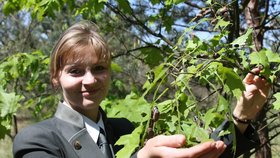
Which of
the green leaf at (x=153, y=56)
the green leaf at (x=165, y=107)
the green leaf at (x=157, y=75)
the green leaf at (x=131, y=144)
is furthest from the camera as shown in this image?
the green leaf at (x=153, y=56)

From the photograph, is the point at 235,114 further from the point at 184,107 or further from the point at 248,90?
the point at 184,107

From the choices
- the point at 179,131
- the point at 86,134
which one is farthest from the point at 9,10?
the point at 179,131

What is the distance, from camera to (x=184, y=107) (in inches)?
58.6

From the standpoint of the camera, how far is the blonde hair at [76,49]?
5.97ft

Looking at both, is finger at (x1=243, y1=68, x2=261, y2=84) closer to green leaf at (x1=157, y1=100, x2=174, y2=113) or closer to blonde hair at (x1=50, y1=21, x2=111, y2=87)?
green leaf at (x1=157, y1=100, x2=174, y2=113)

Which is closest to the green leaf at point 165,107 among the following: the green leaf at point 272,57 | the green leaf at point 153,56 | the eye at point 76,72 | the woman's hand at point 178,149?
the eye at point 76,72

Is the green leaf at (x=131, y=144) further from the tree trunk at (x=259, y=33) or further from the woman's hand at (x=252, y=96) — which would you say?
the tree trunk at (x=259, y=33)

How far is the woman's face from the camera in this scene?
1.79 m

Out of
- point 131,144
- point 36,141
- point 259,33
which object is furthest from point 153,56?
point 131,144

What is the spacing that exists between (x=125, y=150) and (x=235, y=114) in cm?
58

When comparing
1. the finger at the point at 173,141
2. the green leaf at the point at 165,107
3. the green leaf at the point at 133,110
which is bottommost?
the green leaf at the point at 133,110

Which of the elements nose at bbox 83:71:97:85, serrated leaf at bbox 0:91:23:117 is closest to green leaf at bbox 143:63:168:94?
nose at bbox 83:71:97:85

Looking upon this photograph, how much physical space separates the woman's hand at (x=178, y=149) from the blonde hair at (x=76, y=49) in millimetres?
816

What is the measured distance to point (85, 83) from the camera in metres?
1.78
